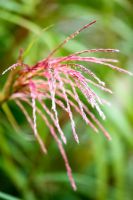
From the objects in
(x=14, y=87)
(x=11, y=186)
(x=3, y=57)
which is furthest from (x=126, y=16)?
(x=14, y=87)

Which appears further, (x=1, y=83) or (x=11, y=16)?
(x=1, y=83)

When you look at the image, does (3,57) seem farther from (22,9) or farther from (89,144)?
(89,144)

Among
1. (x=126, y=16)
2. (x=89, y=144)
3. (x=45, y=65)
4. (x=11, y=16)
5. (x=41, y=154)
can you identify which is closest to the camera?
(x=45, y=65)

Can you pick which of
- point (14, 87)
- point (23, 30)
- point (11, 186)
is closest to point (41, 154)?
point (11, 186)

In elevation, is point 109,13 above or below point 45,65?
above

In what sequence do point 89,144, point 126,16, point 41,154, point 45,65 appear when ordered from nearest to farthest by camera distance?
point 45,65 < point 41,154 < point 89,144 < point 126,16

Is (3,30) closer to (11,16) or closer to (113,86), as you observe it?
A: (11,16)

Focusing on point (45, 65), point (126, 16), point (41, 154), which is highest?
point (126, 16)
